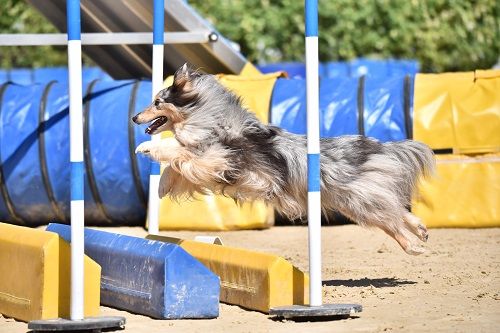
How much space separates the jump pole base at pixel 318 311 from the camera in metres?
5.12

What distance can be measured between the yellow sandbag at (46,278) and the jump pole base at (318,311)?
0.97 m

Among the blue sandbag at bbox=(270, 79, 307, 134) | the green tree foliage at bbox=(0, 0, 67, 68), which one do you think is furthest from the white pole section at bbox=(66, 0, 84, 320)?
the green tree foliage at bbox=(0, 0, 67, 68)

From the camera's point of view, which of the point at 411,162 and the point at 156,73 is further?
the point at 156,73

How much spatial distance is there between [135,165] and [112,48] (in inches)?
103

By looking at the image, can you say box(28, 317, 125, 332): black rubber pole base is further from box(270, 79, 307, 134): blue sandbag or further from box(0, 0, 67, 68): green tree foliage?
box(0, 0, 67, 68): green tree foliage

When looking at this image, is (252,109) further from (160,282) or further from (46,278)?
(46,278)

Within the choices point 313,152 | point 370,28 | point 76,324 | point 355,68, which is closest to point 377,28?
point 370,28

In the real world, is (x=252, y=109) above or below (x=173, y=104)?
above

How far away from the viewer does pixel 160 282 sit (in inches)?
208

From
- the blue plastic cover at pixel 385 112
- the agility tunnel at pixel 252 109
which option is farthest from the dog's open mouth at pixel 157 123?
the blue plastic cover at pixel 385 112

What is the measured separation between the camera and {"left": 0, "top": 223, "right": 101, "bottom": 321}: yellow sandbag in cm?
514

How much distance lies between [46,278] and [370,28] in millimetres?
17046

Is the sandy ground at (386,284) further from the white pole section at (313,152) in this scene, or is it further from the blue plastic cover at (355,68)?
the blue plastic cover at (355,68)

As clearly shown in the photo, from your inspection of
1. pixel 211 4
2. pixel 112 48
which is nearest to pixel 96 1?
pixel 112 48
